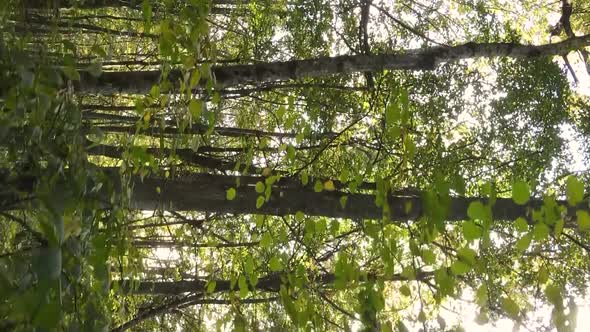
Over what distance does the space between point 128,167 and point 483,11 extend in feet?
11.0

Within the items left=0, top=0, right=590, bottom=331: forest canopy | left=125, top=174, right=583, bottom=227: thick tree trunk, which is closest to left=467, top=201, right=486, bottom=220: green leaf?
left=0, top=0, right=590, bottom=331: forest canopy

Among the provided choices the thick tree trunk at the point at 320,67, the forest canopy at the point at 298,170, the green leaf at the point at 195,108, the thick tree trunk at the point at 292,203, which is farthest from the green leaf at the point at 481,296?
the thick tree trunk at the point at 320,67

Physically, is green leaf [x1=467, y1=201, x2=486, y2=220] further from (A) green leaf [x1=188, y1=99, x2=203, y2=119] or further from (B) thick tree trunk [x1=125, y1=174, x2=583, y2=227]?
(B) thick tree trunk [x1=125, y1=174, x2=583, y2=227]

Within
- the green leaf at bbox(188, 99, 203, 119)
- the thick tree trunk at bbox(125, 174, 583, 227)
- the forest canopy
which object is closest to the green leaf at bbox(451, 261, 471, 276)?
the forest canopy

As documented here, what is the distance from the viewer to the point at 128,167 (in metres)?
1.66

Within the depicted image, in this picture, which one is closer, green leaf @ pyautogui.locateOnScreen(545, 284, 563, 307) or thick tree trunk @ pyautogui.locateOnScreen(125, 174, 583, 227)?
green leaf @ pyautogui.locateOnScreen(545, 284, 563, 307)

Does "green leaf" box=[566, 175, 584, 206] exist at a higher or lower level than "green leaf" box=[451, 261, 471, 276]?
higher

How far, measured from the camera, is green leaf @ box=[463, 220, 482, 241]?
3.47 ft

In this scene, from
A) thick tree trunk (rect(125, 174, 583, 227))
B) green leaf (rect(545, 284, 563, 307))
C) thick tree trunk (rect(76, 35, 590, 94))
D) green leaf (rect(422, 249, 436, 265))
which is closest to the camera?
green leaf (rect(545, 284, 563, 307))

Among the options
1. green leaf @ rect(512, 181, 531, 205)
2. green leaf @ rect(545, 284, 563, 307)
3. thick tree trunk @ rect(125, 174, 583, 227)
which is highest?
thick tree trunk @ rect(125, 174, 583, 227)

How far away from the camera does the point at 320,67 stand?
108 inches

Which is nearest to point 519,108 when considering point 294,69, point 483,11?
point 483,11

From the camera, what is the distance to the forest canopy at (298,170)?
116 cm

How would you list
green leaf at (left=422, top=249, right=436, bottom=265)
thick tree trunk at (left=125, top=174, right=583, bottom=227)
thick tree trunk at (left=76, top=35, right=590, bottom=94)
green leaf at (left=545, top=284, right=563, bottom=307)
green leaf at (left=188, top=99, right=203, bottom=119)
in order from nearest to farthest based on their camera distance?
green leaf at (left=545, top=284, right=563, bottom=307)
green leaf at (left=422, top=249, right=436, bottom=265)
green leaf at (left=188, top=99, right=203, bottom=119)
thick tree trunk at (left=125, top=174, right=583, bottom=227)
thick tree trunk at (left=76, top=35, right=590, bottom=94)
